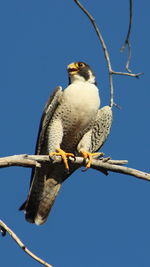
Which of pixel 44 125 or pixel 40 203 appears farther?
pixel 40 203

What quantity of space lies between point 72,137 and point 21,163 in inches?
80.3

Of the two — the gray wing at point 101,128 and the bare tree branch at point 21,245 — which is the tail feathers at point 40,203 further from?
the bare tree branch at point 21,245

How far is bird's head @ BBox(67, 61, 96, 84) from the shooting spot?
6.96 m

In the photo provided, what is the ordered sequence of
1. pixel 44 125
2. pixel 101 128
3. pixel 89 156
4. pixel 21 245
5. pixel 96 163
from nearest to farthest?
pixel 21 245 → pixel 96 163 → pixel 89 156 → pixel 44 125 → pixel 101 128

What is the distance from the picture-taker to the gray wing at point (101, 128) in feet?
22.7

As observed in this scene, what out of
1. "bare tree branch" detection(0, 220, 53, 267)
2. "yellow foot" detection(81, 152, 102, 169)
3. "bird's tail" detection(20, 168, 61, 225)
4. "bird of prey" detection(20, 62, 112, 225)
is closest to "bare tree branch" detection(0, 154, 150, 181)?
"yellow foot" detection(81, 152, 102, 169)

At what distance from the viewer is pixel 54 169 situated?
6695mm

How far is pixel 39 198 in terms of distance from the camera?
6.71 meters

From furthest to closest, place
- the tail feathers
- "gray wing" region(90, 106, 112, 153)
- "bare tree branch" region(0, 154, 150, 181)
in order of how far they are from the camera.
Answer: "gray wing" region(90, 106, 112, 153) < the tail feathers < "bare tree branch" region(0, 154, 150, 181)

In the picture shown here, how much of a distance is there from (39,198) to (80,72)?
1.83 metres

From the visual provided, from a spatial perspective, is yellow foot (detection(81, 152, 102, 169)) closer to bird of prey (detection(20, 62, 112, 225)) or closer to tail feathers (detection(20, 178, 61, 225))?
bird of prey (detection(20, 62, 112, 225))

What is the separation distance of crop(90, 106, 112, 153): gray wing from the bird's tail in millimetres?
749

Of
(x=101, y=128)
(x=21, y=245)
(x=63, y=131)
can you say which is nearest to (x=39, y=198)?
(x=63, y=131)

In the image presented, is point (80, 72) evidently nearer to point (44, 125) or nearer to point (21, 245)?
point (44, 125)
